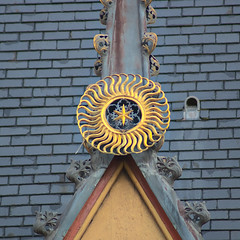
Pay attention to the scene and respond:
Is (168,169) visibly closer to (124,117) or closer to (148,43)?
(124,117)

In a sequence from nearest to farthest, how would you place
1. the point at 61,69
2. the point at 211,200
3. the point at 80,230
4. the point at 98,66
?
the point at 80,230 → the point at 98,66 → the point at 211,200 → the point at 61,69

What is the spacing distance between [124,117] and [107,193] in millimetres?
841

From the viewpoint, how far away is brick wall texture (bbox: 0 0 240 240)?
22.3 meters

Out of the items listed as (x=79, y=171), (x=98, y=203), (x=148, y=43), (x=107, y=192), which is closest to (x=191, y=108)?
(x=148, y=43)

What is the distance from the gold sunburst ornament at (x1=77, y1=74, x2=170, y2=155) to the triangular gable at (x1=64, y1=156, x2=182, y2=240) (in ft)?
0.61

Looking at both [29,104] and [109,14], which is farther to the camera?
[29,104]

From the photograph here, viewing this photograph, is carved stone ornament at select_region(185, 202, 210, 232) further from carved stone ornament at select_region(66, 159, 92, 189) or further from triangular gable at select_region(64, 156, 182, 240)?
carved stone ornament at select_region(66, 159, 92, 189)

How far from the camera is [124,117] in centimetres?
1748

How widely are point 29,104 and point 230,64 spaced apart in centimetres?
296

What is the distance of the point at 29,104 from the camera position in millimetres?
23438

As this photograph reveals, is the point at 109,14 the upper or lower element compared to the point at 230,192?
upper

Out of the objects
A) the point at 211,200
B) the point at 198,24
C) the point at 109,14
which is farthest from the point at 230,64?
the point at 109,14

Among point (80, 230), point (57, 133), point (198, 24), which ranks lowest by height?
point (80, 230)

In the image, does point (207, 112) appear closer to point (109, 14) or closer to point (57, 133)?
point (57, 133)
